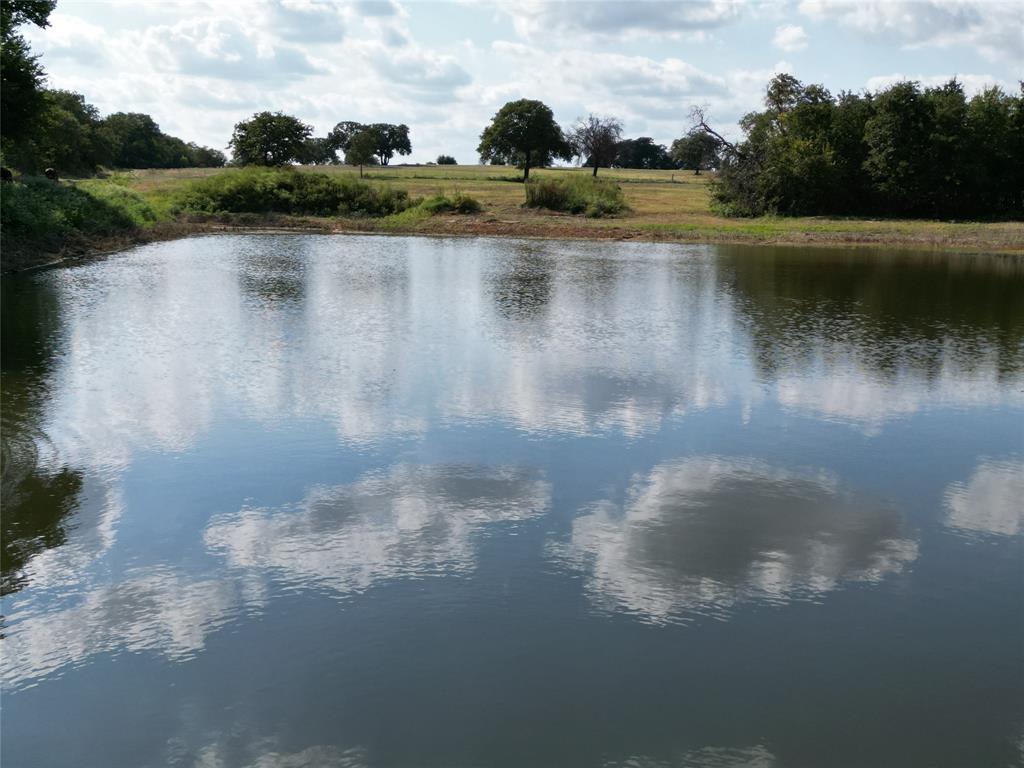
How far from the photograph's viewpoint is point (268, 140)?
68.3 metres

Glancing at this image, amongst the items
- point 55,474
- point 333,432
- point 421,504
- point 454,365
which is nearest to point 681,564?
point 421,504

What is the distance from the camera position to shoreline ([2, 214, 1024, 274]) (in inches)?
1704

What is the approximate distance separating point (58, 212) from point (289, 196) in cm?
2231

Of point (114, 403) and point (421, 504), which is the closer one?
point (421, 504)

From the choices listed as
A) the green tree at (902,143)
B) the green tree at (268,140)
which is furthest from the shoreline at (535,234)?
the green tree at (268,140)

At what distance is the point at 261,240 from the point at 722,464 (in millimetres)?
37375

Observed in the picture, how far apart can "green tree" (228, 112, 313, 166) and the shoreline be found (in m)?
15.7

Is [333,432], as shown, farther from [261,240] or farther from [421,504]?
[261,240]

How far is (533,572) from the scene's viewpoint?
357 inches

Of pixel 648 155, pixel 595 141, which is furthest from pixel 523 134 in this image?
pixel 648 155

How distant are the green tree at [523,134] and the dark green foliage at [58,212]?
3804 centimetres

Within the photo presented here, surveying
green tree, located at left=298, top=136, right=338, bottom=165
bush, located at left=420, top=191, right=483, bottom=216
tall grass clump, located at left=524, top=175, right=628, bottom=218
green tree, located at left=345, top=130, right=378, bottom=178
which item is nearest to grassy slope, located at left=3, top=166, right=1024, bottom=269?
bush, located at left=420, top=191, right=483, bottom=216

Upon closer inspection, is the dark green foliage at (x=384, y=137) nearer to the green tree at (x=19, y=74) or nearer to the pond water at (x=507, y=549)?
the green tree at (x=19, y=74)

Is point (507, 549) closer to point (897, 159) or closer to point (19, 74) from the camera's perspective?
point (19, 74)
